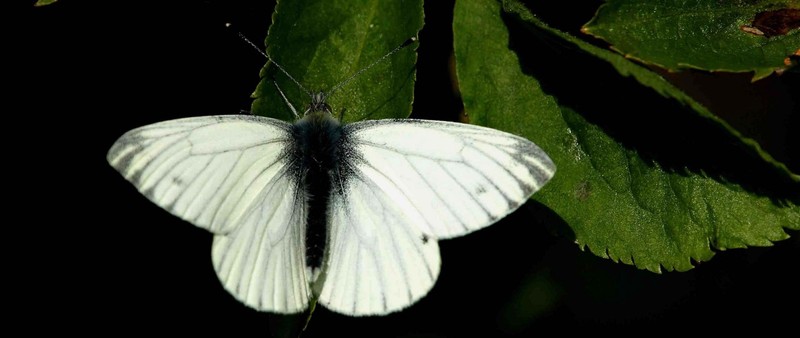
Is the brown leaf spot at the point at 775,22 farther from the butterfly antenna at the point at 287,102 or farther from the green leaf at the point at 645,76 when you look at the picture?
the butterfly antenna at the point at 287,102

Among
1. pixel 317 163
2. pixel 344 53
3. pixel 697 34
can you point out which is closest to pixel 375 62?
pixel 344 53

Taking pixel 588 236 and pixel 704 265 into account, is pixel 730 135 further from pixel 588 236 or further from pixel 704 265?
pixel 704 265

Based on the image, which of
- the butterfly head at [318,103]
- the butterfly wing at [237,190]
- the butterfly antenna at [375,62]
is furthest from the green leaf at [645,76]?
the butterfly wing at [237,190]

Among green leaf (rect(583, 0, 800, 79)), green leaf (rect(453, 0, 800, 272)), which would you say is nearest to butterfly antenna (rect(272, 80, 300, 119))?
green leaf (rect(453, 0, 800, 272))

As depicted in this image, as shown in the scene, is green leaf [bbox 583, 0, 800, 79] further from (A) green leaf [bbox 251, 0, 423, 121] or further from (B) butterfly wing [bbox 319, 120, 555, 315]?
(A) green leaf [bbox 251, 0, 423, 121]

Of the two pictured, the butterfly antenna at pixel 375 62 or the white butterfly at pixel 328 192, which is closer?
the white butterfly at pixel 328 192

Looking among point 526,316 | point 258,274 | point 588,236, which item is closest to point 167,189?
point 258,274
